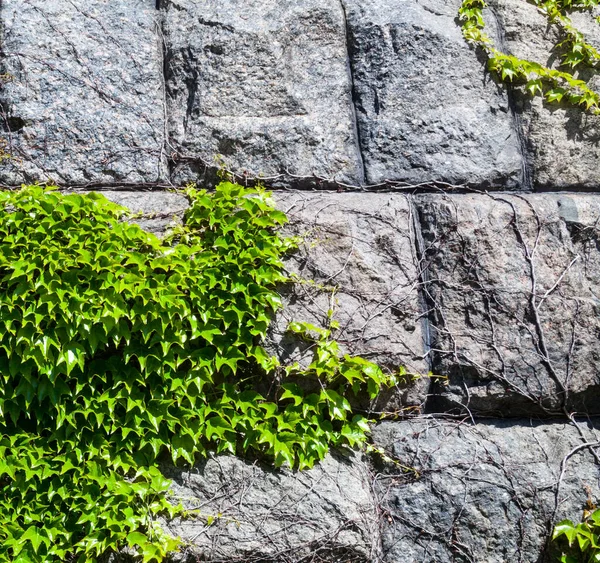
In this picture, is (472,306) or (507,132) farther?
(507,132)

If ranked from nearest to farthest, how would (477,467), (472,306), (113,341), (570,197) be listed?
(113,341), (477,467), (472,306), (570,197)

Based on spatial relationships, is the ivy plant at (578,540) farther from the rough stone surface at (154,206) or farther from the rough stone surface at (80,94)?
the rough stone surface at (80,94)

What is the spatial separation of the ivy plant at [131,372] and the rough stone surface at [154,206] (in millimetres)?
75

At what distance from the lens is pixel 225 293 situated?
266 centimetres

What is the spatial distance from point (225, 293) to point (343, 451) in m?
0.74

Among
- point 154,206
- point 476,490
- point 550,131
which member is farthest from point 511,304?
point 154,206

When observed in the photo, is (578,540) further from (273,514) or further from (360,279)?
(360,279)

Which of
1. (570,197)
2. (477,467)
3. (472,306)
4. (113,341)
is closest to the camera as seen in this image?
(113,341)

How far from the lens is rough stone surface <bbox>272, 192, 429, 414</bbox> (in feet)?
9.16

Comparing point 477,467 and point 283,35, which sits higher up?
point 283,35

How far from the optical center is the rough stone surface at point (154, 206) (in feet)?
9.23

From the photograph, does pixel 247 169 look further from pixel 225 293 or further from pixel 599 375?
pixel 599 375

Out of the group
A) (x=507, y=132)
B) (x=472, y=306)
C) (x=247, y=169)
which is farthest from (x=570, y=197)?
(x=247, y=169)

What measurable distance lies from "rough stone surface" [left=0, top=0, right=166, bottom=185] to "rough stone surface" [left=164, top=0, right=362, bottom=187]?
0.12 m
